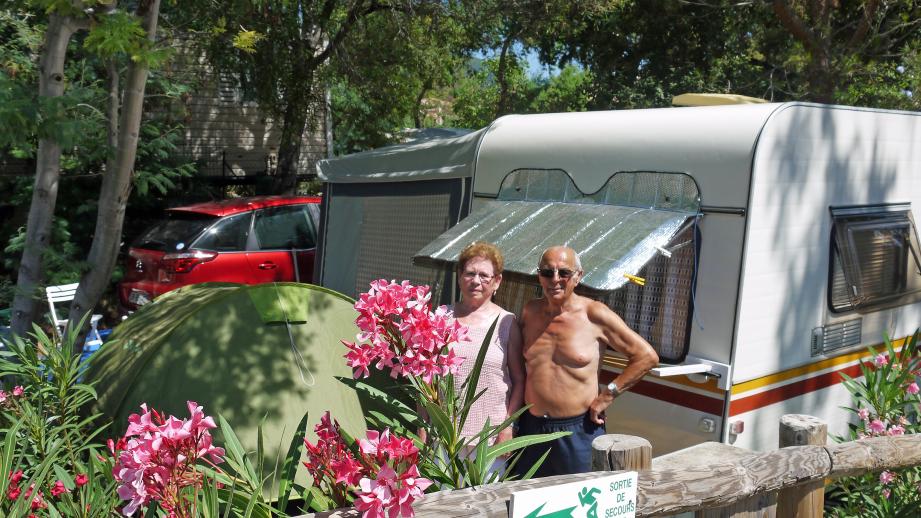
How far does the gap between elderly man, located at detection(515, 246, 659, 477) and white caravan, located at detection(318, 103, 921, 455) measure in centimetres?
41

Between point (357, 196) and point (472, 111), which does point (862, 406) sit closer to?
point (357, 196)

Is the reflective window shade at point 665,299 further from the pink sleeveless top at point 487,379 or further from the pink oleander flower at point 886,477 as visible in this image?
the pink oleander flower at point 886,477

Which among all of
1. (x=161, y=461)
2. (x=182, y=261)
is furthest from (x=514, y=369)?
(x=182, y=261)

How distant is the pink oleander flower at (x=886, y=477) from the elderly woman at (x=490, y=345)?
67.2 inches

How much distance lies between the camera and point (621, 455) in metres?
2.73

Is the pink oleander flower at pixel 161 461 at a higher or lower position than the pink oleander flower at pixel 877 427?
higher

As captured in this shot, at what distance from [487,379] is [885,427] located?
2.02 m

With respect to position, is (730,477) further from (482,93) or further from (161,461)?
(482,93)

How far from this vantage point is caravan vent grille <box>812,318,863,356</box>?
15.4 ft

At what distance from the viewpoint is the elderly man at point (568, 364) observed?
12.1 ft

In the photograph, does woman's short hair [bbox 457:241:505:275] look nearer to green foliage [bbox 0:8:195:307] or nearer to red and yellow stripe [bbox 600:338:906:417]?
red and yellow stripe [bbox 600:338:906:417]

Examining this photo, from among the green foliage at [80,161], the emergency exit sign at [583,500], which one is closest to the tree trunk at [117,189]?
the green foliage at [80,161]

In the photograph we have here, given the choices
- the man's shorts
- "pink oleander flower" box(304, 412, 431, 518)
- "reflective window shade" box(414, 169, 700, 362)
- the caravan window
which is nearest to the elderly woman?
the man's shorts

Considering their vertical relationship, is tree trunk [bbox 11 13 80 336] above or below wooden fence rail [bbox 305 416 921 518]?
above
